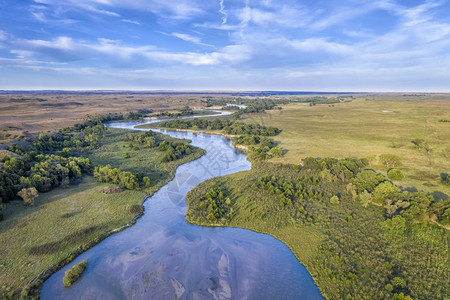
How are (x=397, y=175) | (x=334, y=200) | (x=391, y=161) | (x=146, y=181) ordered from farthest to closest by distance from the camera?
(x=391, y=161) < (x=146, y=181) < (x=397, y=175) < (x=334, y=200)

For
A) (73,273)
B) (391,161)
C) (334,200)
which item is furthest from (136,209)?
(391,161)

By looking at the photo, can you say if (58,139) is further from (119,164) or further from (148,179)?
(148,179)

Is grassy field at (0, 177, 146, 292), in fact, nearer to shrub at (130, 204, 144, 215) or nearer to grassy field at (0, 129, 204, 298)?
grassy field at (0, 129, 204, 298)

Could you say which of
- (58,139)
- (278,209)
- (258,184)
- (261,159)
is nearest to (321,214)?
(278,209)

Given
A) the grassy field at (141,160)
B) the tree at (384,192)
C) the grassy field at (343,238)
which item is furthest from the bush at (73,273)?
the tree at (384,192)

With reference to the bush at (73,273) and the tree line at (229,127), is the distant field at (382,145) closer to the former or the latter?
the tree line at (229,127)

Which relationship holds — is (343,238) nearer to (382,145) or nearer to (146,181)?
(146,181)
